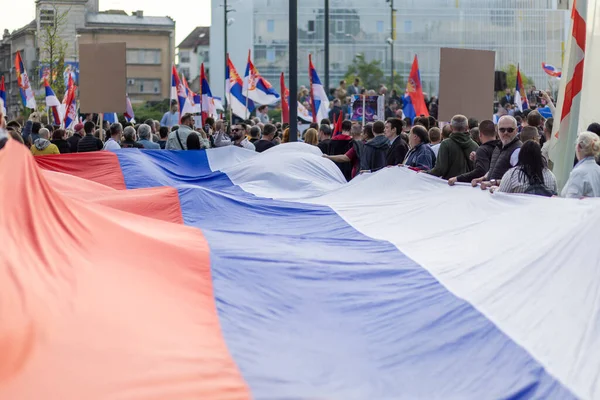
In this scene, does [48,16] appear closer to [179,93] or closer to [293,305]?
[179,93]

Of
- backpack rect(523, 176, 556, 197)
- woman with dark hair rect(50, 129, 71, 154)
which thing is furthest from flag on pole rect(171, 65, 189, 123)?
backpack rect(523, 176, 556, 197)

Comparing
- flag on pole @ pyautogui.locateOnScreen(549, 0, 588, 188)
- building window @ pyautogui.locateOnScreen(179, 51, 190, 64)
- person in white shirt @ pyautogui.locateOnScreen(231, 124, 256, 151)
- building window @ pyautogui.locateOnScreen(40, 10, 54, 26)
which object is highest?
building window @ pyautogui.locateOnScreen(40, 10, 54, 26)

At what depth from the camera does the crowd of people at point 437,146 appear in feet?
30.0

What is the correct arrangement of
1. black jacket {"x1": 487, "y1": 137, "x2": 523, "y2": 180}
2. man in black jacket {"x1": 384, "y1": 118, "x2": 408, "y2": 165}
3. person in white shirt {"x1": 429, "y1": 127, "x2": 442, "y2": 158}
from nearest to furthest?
black jacket {"x1": 487, "y1": 137, "x2": 523, "y2": 180}, person in white shirt {"x1": 429, "y1": 127, "x2": 442, "y2": 158}, man in black jacket {"x1": 384, "y1": 118, "x2": 408, "y2": 165}

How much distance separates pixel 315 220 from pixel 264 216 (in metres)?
0.72

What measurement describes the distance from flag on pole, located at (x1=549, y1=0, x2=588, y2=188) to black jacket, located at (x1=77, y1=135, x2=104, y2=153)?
34.3 feet

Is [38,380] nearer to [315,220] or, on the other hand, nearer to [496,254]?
[496,254]

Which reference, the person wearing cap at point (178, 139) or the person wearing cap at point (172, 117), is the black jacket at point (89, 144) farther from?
the person wearing cap at point (172, 117)

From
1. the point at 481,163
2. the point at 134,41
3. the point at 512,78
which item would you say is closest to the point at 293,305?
the point at 481,163

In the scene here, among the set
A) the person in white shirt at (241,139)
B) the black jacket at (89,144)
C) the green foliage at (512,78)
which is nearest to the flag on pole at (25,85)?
the person in white shirt at (241,139)

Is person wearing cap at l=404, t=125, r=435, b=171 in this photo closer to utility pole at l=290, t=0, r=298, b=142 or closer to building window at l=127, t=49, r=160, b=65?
utility pole at l=290, t=0, r=298, b=142

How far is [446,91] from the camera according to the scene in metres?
15.7

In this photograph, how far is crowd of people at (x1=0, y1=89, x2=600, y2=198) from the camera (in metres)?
9.15

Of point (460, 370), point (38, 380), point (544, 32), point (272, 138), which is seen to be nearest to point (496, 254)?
point (460, 370)
